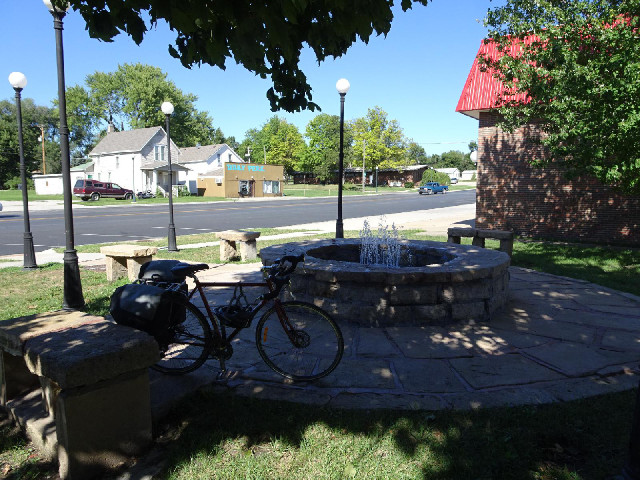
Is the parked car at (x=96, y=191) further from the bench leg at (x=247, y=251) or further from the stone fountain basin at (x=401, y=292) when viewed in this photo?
the stone fountain basin at (x=401, y=292)

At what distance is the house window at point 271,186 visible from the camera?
52281 millimetres

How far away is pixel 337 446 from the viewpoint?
2885mm

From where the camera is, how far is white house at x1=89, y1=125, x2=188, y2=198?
164 feet

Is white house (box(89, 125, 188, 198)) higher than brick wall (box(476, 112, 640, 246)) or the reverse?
higher

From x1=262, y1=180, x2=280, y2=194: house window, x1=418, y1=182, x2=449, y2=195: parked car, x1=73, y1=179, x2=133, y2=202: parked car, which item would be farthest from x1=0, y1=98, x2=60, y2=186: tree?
x1=418, y1=182, x2=449, y2=195: parked car

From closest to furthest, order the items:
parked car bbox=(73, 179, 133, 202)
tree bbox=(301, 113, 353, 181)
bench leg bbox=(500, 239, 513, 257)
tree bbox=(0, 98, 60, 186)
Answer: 1. bench leg bbox=(500, 239, 513, 257)
2. parked car bbox=(73, 179, 133, 202)
3. tree bbox=(0, 98, 60, 186)
4. tree bbox=(301, 113, 353, 181)

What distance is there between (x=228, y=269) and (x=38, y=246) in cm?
744

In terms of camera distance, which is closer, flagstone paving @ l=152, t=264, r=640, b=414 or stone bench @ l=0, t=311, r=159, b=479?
stone bench @ l=0, t=311, r=159, b=479

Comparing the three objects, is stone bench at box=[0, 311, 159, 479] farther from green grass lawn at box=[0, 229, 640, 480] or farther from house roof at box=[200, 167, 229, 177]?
house roof at box=[200, 167, 229, 177]

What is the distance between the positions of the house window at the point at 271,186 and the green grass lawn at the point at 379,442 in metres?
49.5

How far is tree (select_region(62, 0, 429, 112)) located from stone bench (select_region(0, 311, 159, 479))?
1924 mm

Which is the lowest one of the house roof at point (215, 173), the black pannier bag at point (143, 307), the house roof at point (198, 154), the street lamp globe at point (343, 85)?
the black pannier bag at point (143, 307)

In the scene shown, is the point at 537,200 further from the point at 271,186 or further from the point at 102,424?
the point at 271,186

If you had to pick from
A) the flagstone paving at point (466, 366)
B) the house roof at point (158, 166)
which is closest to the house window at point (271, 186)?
the house roof at point (158, 166)
